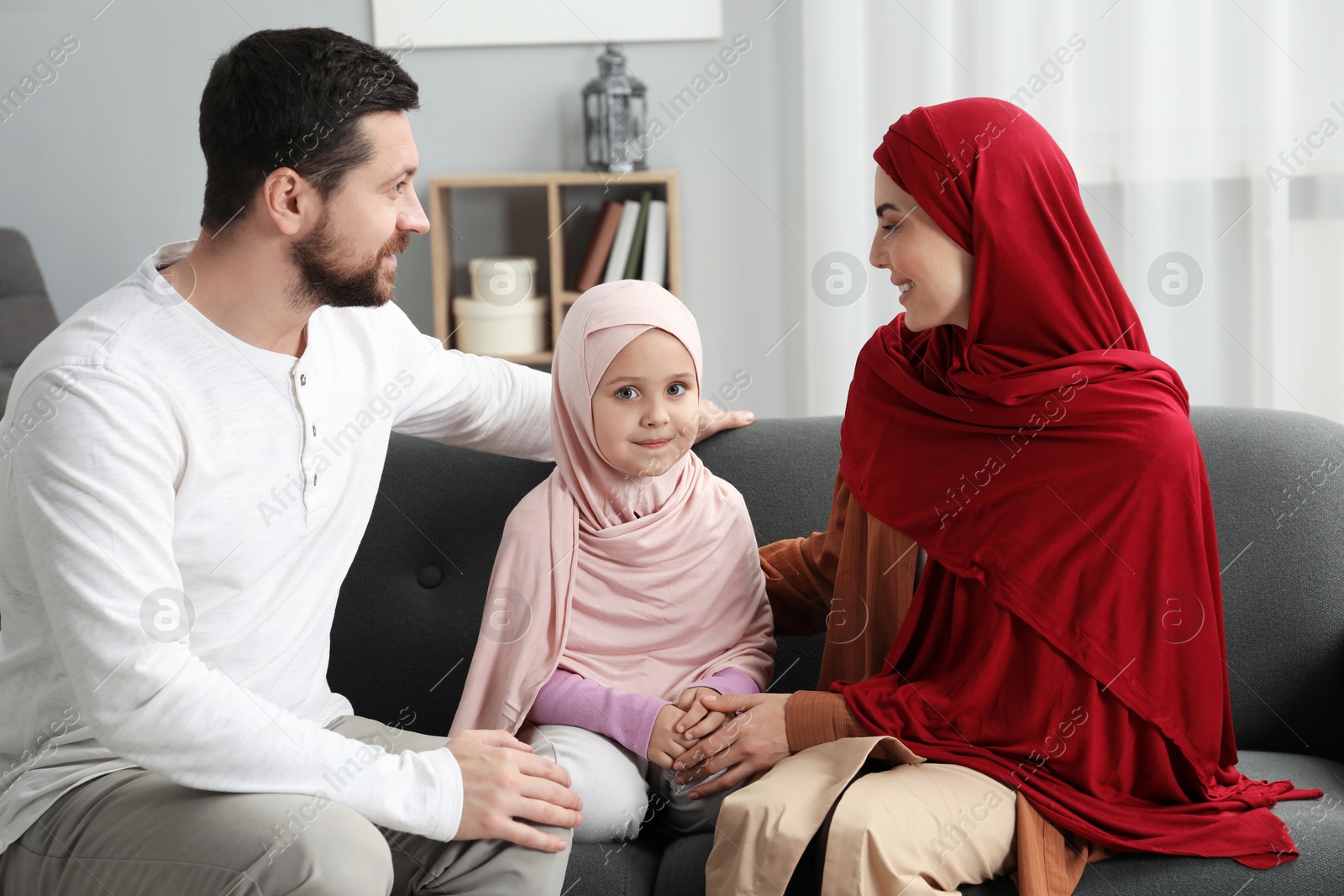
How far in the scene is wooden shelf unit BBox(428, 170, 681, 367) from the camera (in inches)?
127

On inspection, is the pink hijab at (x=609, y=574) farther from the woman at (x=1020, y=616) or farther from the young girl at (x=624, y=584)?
the woman at (x=1020, y=616)

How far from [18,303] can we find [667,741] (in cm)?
262

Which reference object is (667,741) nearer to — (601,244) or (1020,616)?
(1020,616)

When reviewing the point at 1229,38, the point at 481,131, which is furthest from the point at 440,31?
the point at 1229,38

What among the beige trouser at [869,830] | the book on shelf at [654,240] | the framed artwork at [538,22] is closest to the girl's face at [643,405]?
the beige trouser at [869,830]

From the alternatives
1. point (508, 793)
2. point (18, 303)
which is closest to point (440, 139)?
point (18, 303)

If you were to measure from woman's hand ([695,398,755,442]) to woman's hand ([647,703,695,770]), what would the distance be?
524mm

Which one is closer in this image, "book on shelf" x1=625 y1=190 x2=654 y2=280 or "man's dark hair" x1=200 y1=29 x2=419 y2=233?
"man's dark hair" x1=200 y1=29 x2=419 y2=233

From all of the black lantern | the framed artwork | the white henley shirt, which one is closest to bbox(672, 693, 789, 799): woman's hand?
the white henley shirt

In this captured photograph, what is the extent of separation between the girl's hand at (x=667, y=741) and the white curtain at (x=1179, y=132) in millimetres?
2046

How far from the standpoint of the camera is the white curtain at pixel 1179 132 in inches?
117

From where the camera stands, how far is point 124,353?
1.30 m

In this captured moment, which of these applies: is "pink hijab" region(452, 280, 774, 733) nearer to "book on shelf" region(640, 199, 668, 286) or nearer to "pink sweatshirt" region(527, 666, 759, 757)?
"pink sweatshirt" region(527, 666, 759, 757)

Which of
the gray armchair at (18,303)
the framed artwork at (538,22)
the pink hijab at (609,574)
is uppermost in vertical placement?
the framed artwork at (538,22)
